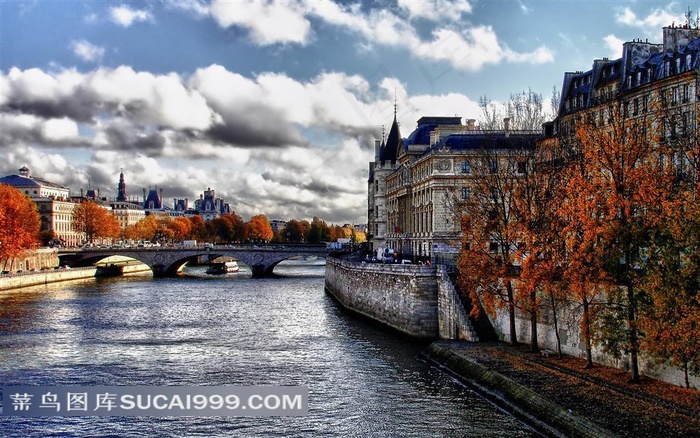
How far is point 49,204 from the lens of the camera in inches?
6732

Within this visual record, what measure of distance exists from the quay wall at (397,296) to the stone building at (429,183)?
2.86 meters

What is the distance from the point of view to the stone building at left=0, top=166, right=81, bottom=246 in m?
171

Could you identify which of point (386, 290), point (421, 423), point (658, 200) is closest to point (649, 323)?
point (658, 200)

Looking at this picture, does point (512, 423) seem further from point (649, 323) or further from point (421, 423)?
point (649, 323)

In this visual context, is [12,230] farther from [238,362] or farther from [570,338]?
[570,338]

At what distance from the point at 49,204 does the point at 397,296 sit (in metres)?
145

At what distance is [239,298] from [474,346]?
4065 cm

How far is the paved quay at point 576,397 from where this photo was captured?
71.5 ft

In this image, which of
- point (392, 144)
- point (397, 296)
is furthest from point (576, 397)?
point (392, 144)

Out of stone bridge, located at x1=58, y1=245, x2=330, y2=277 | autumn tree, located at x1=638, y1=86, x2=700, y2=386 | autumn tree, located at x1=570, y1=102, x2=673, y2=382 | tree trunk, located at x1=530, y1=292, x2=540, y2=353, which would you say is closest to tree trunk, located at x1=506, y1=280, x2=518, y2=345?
tree trunk, located at x1=530, y1=292, x2=540, y2=353

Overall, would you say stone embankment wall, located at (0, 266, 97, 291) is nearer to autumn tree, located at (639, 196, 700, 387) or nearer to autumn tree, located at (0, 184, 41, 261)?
autumn tree, located at (0, 184, 41, 261)

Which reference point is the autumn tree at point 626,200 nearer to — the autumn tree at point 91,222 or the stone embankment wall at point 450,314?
A: the stone embankment wall at point 450,314

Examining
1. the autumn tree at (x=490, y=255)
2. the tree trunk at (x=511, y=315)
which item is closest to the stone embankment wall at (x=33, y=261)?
the autumn tree at (x=490, y=255)

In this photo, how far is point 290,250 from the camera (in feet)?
357
